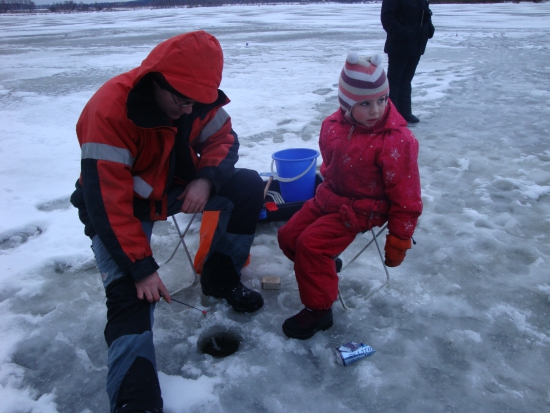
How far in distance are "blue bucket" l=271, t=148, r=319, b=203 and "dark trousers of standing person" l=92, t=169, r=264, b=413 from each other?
817 millimetres

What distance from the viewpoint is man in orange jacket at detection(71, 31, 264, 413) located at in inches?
64.3

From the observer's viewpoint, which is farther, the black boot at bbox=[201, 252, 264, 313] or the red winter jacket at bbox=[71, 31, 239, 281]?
the black boot at bbox=[201, 252, 264, 313]

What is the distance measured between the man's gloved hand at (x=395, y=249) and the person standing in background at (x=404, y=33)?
371 cm

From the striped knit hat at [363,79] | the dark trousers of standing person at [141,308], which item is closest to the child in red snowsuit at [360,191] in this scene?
the striped knit hat at [363,79]

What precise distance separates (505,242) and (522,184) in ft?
3.51

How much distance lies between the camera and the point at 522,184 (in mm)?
3564

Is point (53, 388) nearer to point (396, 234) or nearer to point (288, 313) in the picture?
point (288, 313)

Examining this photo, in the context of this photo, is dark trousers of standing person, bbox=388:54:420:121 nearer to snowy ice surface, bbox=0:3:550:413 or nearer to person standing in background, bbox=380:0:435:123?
person standing in background, bbox=380:0:435:123

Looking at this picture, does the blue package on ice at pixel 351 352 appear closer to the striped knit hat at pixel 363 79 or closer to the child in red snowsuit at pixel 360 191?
the child in red snowsuit at pixel 360 191

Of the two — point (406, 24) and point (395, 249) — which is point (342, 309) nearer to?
point (395, 249)

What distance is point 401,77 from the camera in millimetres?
5234

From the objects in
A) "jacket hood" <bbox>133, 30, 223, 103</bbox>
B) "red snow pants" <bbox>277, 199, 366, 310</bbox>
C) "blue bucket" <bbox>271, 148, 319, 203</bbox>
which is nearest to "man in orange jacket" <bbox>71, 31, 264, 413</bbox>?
"jacket hood" <bbox>133, 30, 223, 103</bbox>

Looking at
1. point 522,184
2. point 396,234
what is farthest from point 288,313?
point 522,184

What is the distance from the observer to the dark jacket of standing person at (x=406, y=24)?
489 centimetres
